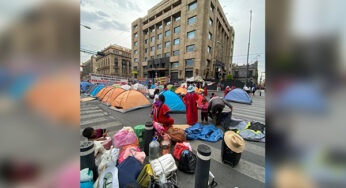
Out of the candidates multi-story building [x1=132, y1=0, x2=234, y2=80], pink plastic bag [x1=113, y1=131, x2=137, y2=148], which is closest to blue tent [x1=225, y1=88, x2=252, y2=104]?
pink plastic bag [x1=113, y1=131, x2=137, y2=148]

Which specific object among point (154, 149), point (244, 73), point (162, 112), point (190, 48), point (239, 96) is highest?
point (190, 48)

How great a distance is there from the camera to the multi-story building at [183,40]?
21656 millimetres

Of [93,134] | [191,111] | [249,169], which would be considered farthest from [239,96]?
[93,134]

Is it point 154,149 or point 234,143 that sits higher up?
point 234,143

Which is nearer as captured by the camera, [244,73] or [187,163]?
[187,163]

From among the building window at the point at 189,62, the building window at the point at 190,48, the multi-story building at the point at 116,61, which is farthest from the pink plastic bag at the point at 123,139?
the multi-story building at the point at 116,61

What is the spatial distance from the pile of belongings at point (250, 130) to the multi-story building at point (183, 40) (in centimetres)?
1763

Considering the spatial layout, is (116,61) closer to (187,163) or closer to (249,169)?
(187,163)

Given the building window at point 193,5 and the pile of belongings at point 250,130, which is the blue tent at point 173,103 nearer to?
the pile of belongings at point 250,130

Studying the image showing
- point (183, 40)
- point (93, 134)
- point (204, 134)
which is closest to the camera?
point (93, 134)

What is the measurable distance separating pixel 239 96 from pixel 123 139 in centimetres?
978

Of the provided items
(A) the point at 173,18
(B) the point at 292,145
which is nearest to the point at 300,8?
(B) the point at 292,145

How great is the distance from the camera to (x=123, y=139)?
2.77 metres

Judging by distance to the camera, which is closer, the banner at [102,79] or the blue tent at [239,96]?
the blue tent at [239,96]
